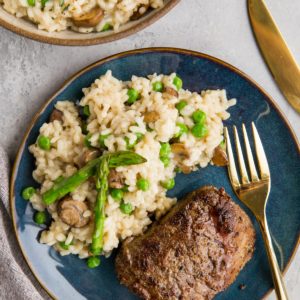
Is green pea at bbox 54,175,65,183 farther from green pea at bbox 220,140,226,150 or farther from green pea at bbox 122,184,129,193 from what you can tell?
green pea at bbox 220,140,226,150

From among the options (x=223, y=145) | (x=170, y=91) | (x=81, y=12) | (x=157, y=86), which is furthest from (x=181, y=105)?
(x=81, y=12)

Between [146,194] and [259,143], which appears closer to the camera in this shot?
[146,194]

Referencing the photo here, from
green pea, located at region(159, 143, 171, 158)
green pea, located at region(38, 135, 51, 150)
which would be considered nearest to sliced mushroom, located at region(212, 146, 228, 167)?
green pea, located at region(159, 143, 171, 158)

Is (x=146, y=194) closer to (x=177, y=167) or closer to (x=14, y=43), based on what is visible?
(x=177, y=167)

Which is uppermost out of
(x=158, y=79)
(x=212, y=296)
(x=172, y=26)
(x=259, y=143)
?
(x=172, y=26)

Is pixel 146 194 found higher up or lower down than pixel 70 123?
lower down

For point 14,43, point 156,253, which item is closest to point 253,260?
point 156,253

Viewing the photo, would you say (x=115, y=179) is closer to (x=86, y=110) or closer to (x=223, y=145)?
(x=86, y=110)
